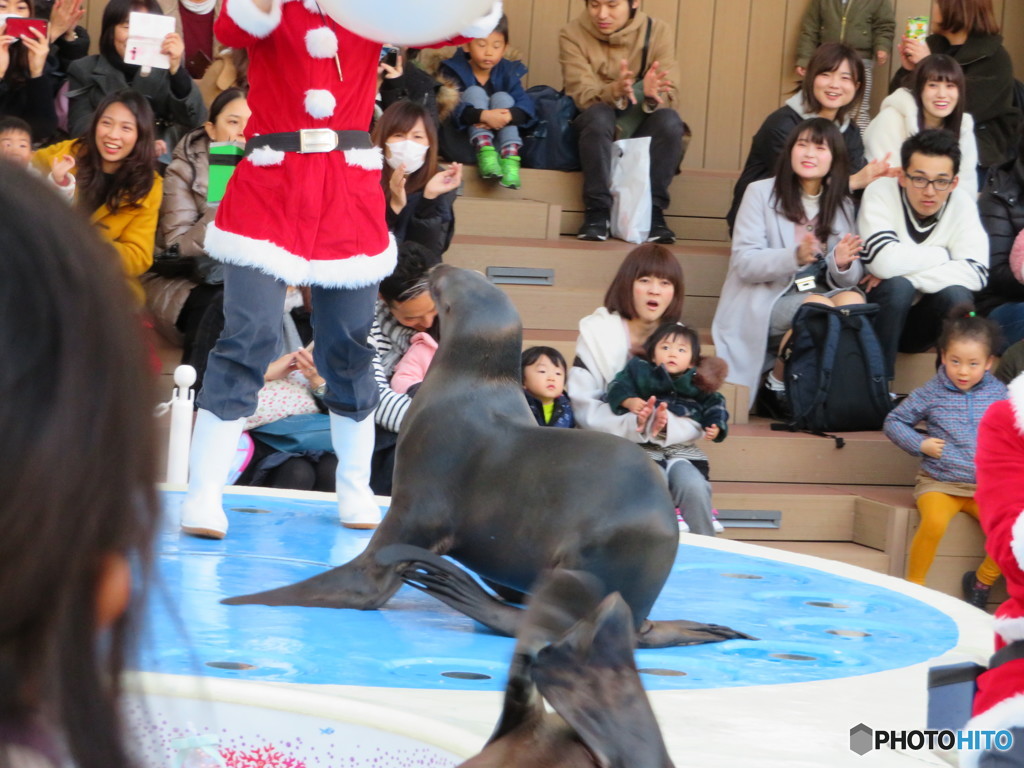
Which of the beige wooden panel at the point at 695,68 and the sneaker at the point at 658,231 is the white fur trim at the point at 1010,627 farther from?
the beige wooden panel at the point at 695,68

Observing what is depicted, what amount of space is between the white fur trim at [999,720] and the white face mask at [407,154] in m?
3.44

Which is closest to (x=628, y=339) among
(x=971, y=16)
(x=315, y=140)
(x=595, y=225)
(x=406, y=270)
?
(x=406, y=270)

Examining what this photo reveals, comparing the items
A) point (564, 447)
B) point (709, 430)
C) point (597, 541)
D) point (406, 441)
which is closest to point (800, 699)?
point (597, 541)

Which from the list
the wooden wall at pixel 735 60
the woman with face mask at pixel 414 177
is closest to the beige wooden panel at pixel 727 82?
the wooden wall at pixel 735 60

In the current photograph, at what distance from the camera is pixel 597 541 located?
7.10 feet

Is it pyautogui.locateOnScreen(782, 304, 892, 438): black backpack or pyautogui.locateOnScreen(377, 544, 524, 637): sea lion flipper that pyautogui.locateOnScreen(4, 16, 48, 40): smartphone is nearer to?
pyautogui.locateOnScreen(782, 304, 892, 438): black backpack

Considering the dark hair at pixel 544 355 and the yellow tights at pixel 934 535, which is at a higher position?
the dark hair at pixel 544 355

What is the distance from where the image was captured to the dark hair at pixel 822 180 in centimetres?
537

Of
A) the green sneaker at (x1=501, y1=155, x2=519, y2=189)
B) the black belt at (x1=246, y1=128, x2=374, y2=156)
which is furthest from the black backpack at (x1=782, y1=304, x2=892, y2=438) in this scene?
the black belt at (x1=246, y1=128, x2=374, y2=156)

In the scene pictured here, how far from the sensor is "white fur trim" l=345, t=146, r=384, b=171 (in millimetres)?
2924

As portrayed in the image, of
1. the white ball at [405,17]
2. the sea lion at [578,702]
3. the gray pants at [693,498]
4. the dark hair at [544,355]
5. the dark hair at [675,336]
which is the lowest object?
the gray pants at [693,498]

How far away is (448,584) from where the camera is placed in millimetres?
2365

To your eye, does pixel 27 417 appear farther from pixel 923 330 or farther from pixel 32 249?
pixel 923 330

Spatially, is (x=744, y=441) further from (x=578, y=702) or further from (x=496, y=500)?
(x=578, y=702)
